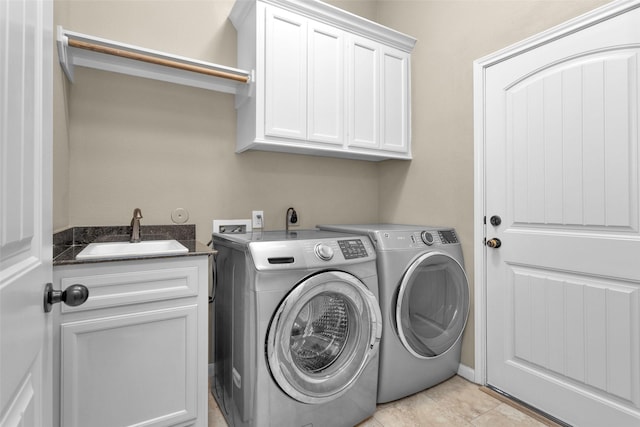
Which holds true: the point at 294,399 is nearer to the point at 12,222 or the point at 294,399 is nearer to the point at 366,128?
the point at 12,222

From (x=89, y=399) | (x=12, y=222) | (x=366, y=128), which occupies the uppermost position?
(x=366, y=128)

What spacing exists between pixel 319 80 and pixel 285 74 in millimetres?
232

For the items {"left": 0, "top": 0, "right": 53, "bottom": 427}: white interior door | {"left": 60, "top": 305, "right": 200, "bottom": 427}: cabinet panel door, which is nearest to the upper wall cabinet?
{"left": 60, "top": 305, "right": 200, "bottom": 427}: cabinet panel door

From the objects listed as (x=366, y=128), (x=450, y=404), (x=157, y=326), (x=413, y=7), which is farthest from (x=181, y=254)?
(x=413, y=7)

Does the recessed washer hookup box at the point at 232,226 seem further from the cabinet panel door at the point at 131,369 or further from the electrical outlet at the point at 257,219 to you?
the cabinet panel door at the point at 131,369

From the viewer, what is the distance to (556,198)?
169 cm

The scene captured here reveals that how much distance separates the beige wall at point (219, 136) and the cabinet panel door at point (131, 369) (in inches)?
24.3

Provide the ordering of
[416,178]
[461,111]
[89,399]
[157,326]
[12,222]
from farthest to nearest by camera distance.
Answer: [416,178], [461,111], [157,326], [89,399], [12,222]

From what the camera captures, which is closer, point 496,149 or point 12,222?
point 12,222

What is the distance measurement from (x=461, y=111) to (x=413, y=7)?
996 mm

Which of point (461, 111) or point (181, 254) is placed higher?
point (461, 111)

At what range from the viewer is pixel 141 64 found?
5.88 feet

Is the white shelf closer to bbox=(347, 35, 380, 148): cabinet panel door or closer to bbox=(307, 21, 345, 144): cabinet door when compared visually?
bbox=(307, 21, 345, 144): cabinet door

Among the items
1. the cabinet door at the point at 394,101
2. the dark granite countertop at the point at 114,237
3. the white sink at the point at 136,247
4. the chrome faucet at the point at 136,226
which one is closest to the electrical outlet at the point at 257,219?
the dark granite countertop at the point at 114,237
